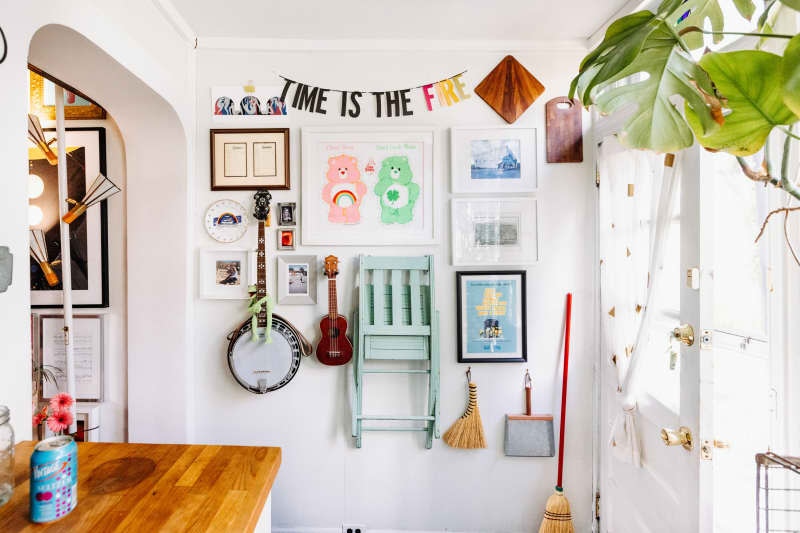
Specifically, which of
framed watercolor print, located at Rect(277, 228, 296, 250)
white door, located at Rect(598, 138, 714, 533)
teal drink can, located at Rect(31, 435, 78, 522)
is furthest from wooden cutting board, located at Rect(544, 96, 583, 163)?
teal drink can, located at Rect(31, 435, 78, 522)

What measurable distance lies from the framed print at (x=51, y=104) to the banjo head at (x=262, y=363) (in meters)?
1.37

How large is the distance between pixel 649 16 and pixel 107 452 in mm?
1607

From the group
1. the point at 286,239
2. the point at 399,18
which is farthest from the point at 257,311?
the point at 399,18

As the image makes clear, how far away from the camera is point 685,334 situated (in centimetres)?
128

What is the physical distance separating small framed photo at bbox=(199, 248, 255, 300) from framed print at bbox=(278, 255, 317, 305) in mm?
162

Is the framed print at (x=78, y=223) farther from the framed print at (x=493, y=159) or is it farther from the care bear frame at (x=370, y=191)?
the framed print at (x=493, y=159)

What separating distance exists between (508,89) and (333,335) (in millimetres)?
1526

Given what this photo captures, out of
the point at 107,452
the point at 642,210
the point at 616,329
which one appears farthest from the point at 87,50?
the point at 616,329

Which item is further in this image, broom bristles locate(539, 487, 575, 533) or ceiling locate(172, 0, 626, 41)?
broom bristles locate(539, 487, 575, 533)

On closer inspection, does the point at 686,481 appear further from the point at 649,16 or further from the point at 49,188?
the point at 49,188

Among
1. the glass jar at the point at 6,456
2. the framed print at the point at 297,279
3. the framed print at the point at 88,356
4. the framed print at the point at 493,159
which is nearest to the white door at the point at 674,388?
the framed print at the point at 493,159

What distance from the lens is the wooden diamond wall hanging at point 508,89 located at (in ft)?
6.50

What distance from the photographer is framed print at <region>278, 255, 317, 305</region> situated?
78.5 inches

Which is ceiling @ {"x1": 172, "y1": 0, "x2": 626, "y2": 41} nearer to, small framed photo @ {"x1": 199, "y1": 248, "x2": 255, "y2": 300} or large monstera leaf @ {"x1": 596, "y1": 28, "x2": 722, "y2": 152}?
small framed photo @ {"x1": 199, "y1": 248, "x2": 255, "y2": 300}
